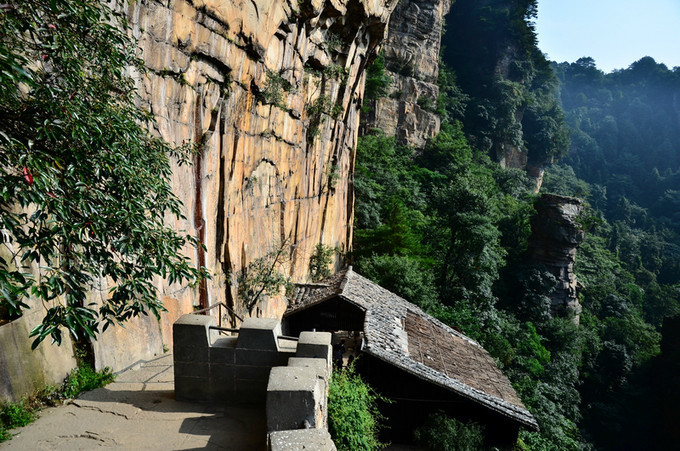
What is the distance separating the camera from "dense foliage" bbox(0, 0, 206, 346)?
3152 mm

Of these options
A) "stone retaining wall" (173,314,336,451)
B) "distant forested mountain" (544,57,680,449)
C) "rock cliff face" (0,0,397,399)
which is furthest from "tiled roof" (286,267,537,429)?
"distant forested mountain" (544,57,680,449)

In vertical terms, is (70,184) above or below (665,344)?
above

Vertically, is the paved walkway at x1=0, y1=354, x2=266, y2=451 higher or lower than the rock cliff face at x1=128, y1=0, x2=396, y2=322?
lower

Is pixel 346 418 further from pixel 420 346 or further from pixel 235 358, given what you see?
pixel 420 346

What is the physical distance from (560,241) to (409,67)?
20479mm

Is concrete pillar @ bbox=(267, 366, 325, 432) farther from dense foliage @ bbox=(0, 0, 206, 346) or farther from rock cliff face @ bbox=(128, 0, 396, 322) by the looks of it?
rock cliff face @ bbox=(128, 0, 396, 322)

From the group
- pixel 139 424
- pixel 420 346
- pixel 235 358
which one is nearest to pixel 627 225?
pixel 420 346

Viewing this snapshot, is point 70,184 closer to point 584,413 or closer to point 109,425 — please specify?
point 109,425

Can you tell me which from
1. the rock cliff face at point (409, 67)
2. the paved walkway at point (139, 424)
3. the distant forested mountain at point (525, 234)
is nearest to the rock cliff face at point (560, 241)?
the distant forested mountain at point (525, 234)

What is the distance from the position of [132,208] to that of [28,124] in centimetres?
106

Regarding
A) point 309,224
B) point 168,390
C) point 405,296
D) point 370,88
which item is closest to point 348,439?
point 168,390

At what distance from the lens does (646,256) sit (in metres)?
49.7

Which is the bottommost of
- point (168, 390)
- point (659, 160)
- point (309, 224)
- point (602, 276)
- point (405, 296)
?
point (602, 276)

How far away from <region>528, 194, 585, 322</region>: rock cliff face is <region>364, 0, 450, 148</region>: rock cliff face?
13182mm
